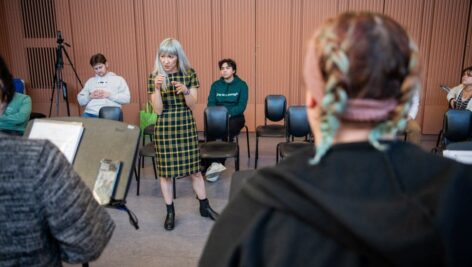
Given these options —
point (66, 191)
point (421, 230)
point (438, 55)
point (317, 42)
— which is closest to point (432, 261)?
point (421, 230)

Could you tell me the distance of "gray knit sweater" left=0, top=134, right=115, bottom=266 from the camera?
3.30 ft

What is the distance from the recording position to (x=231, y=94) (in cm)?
439

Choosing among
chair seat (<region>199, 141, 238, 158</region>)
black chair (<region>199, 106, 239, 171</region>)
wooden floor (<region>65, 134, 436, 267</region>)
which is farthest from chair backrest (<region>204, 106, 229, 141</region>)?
wooden floor (<region>65, 134, 436, 267</region>)

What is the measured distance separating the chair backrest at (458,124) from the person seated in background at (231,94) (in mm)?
2230

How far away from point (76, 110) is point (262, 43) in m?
3.46

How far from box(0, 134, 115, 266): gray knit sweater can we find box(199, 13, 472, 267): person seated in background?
0.61 meters

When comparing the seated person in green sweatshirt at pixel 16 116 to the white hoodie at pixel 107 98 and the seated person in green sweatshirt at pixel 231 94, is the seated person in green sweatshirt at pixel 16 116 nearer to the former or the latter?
the white hoodie at pixel 107 98

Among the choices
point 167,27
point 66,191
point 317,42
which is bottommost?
point 66,191

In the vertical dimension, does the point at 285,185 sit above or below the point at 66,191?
above

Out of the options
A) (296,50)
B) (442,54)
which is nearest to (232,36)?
(296,50)

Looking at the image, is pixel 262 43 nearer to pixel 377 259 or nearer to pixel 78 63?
pixel 78 63

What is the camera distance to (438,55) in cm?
565

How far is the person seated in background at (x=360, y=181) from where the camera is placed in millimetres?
625

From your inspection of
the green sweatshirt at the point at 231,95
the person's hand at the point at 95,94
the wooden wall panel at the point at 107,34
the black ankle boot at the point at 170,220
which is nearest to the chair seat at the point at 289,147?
the green sweatshirt at the point at 231,95
